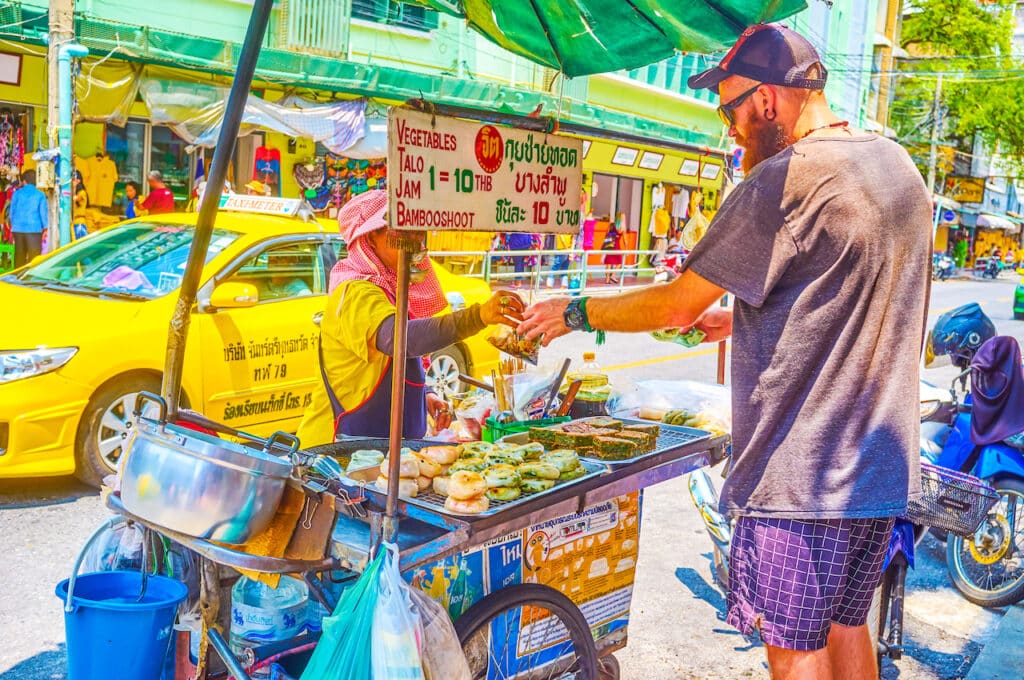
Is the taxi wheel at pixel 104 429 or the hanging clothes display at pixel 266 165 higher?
the hanging clothes display at pixel 266 165

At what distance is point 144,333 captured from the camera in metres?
6.42

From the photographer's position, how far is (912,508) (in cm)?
389

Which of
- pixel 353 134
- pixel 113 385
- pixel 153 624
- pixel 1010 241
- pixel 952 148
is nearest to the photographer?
pixel 153 624

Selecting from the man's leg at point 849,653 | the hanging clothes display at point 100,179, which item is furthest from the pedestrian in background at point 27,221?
the man's leg at point 849,653

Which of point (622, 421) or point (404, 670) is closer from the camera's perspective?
point (404, 670)

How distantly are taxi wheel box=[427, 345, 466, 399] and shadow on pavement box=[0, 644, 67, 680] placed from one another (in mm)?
4679

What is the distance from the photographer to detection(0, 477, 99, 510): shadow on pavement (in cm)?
595

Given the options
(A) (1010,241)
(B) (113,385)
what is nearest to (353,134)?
(B) (113,385)

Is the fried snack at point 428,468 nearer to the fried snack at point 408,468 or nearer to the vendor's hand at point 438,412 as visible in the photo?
the fried snack at point 408,468

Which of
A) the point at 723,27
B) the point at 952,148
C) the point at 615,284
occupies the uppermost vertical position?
the point at 952,148

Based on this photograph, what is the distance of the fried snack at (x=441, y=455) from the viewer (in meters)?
2.93

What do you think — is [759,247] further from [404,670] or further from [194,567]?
[194,567]

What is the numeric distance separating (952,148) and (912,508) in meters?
53.6

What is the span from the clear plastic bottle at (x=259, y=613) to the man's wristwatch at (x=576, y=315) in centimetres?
116
